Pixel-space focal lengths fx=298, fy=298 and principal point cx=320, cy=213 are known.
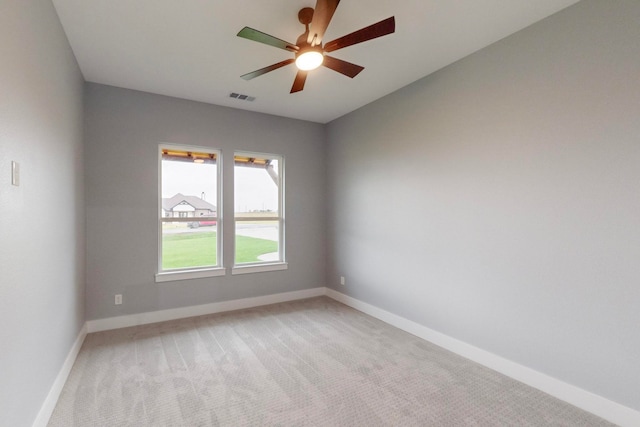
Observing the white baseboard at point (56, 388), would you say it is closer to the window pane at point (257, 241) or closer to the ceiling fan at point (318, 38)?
the window pane at point (257, 241)

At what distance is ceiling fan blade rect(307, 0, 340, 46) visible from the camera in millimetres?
1783

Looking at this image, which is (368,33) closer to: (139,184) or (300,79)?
(300,79)

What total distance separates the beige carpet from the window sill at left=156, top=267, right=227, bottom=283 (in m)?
0.67

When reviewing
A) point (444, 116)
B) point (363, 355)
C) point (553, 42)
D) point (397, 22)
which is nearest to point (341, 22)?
point (397, 22)

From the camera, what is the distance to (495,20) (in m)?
2.38

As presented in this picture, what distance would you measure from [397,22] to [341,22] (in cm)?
45

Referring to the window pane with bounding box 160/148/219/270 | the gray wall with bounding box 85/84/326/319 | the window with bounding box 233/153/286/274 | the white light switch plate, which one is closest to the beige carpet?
the gray wall with bounding box 85/84/326/319

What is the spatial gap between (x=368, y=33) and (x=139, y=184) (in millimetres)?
3234

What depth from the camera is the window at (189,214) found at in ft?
13.0

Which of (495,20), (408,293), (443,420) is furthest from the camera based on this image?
(408,293)

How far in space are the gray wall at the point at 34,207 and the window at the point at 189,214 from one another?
3.84ft

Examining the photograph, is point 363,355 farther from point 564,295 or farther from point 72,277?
point 72,277

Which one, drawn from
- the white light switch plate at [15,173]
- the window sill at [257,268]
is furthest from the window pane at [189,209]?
the white light switch plate at [15,173]

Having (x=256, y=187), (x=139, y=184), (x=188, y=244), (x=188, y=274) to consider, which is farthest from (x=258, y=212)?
(x=139, y=184)
